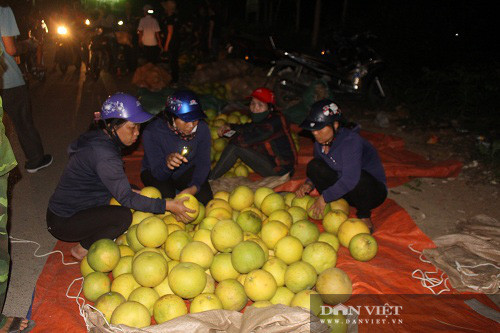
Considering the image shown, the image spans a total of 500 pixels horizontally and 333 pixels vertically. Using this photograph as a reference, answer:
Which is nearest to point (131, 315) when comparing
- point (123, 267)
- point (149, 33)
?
point (123, 267)

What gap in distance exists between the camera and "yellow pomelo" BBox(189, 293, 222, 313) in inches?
108

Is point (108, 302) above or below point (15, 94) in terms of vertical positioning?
below

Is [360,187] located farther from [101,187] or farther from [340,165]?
[101,187]

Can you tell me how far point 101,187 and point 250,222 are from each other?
1462 mm

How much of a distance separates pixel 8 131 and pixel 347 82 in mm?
7543

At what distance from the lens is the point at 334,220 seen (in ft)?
12.8

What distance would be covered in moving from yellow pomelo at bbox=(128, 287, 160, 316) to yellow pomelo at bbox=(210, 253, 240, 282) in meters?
0.49

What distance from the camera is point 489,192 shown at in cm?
555

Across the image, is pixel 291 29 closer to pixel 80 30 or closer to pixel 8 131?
pixel 80 30

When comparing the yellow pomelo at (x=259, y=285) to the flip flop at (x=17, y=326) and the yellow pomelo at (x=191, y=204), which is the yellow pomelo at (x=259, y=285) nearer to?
the yellow pomelo at (x=191, y=204)

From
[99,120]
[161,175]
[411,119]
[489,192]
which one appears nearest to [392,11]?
[411,119]

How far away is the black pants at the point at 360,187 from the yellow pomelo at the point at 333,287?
1.41m

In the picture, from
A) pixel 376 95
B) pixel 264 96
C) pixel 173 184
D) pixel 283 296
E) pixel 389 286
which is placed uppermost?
pixel 264 96

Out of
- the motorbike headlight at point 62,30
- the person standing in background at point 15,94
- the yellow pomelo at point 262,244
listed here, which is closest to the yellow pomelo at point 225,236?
the yellow pomelo at point 262,244
